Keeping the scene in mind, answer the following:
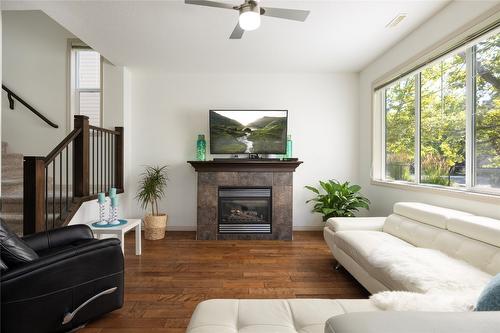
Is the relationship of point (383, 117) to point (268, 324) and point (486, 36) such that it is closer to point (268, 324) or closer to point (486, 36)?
point (486, 36)

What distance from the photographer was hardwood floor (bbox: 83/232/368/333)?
1.96 m

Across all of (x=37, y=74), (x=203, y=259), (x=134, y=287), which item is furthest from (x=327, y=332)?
(x=37, y=74)

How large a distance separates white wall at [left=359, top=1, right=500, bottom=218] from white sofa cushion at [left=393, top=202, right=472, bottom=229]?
0.67 ft

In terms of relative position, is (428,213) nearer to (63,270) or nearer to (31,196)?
(63,270)

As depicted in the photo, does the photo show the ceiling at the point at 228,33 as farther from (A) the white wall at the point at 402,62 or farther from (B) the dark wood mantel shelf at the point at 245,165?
(B) the dark wood mantel shelf at the point at 245,165

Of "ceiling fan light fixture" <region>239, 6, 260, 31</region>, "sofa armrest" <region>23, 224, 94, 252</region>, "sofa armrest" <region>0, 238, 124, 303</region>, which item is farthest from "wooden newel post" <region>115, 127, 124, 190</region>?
"ceiling fan light fixture" <region>239, 6, 260, 31</region>

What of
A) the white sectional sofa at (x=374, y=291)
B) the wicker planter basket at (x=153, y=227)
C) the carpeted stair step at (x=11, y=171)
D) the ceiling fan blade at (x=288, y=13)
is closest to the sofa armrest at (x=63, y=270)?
the white sectional sofa at (x=374, y=291)

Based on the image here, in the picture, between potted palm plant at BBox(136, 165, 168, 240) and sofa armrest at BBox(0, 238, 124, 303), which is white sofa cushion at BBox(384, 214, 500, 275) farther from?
potted palm plant at BBox(136, 165, 168, 240)

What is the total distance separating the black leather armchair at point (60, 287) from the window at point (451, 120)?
122 inches

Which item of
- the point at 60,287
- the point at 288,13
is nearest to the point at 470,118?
the point at 288,13

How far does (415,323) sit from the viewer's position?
25.8 inches

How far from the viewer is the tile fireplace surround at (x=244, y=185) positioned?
4027mm

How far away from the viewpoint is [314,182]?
4496mm

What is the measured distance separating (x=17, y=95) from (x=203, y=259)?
408 centimetres
